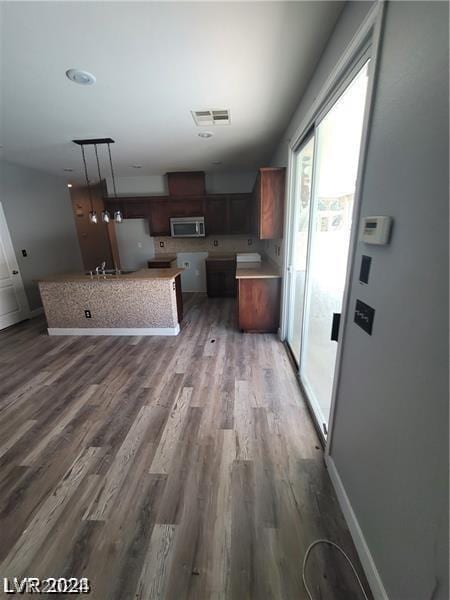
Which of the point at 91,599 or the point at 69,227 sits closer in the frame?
the point at 91,599

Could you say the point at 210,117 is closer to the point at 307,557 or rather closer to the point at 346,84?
the point at 346,84

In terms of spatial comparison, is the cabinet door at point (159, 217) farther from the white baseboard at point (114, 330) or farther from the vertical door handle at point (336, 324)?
the vertical door handle at point (336, 324)

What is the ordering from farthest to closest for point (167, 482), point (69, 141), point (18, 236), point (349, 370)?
point (18, 236) → point (69, 141) → point (167, 482) → point (349, 370)

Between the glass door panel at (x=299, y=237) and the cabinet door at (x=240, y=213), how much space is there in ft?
7.62

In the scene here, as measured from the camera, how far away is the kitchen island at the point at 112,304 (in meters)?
3.36

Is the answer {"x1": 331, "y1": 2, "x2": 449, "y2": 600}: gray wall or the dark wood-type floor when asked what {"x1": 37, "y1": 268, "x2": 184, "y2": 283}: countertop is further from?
{"x1": 331, "y1": 2, "x2": 449, "y2": 600}: gray wall

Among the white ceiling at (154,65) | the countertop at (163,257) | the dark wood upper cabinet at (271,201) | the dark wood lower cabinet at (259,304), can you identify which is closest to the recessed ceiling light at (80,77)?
the white ceiling at (154,65)

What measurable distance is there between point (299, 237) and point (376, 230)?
1.89m

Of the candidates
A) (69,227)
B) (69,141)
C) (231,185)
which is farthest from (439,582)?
(69,227)

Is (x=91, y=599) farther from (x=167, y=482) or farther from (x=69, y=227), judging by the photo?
(x=69, y=227)

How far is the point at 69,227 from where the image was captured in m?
5.33

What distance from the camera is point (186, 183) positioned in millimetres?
4988

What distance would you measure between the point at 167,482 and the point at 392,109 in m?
2.14

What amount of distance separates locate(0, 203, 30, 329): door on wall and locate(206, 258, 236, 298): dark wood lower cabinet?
345 cm
